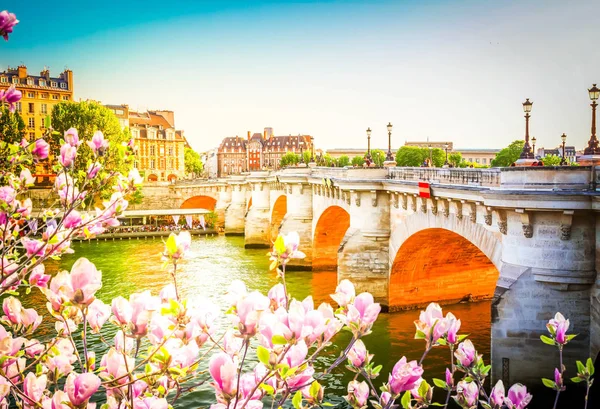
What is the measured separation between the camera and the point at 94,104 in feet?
196

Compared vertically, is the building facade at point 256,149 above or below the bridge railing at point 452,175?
above

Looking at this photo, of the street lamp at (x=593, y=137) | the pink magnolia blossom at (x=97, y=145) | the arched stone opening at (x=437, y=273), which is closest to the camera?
the pink magnolia blossom at (x=97, y=145)

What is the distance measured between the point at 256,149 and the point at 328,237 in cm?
11134

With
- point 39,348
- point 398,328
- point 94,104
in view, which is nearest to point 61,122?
point 94,104

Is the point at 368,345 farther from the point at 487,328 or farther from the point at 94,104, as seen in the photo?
the point at 94,104

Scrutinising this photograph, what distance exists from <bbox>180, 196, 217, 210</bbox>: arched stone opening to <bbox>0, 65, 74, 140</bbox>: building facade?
67.7 feet

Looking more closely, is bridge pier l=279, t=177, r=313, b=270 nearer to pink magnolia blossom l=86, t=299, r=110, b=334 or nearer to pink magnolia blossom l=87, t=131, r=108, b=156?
pink magnolia blossom l=87, t=131, r=108, b=156

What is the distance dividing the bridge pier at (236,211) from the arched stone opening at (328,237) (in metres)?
23.1

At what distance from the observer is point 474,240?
18.2 meters

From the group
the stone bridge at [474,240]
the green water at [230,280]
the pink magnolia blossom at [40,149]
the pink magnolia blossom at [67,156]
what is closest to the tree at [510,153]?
the green water at [230,280]

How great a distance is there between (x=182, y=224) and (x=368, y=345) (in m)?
44.9

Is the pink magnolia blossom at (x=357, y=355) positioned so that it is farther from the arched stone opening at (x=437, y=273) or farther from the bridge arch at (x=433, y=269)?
the arched stone opening at (x=437, y=273)

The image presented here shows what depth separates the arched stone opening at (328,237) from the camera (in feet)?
126

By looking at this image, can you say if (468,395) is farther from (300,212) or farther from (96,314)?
(300,212)
